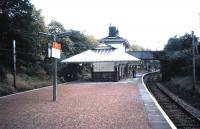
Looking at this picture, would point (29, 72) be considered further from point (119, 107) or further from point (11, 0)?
point (119, 107)

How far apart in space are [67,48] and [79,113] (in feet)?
139

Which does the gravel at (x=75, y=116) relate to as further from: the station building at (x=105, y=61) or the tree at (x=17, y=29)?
the station building at (x=105, y=61)

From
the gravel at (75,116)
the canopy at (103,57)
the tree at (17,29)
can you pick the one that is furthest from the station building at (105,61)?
the gravel at (75,116)

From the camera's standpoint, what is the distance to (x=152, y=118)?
44.4ft

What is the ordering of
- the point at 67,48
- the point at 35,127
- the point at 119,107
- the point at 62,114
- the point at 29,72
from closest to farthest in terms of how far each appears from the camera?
1. the point at 35,127
2. the point at 62,114
3. the point at 119,107
4. the point at 29,72
5. the point at 67,48

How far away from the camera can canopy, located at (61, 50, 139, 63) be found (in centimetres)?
4466

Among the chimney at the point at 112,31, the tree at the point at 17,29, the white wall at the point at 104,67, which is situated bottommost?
the white wall at the point at 104,67

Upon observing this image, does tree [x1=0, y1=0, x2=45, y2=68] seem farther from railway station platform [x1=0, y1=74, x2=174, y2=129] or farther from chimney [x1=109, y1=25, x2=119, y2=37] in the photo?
chimney [x1=109, y1=25, x2=119, y2=37]

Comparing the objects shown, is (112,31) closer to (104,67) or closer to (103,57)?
(103,57)

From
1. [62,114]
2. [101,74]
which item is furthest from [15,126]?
[101,74]

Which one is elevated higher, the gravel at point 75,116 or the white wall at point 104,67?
the white wall at point 104,67

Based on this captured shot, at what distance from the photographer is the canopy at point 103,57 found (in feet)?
147

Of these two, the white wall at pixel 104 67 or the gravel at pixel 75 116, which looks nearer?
the gravel at pixel 75 116

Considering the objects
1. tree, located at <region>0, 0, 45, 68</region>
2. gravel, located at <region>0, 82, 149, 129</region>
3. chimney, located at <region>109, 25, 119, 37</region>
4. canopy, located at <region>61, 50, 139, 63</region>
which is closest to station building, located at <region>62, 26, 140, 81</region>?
canopy, located at <region>61, 50, 139, 63</region>
